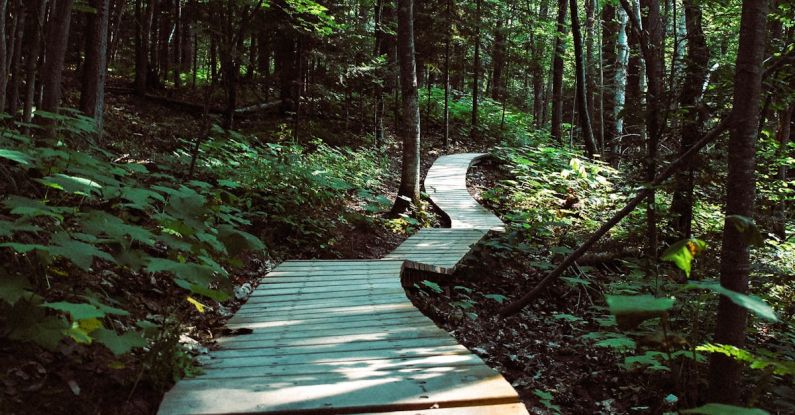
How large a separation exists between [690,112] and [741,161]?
10.3ft

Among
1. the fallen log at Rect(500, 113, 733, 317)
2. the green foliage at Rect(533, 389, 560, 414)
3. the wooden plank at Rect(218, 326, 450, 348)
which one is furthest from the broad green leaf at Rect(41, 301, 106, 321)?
the fallen log at Rect(500, 113, 733, 317)

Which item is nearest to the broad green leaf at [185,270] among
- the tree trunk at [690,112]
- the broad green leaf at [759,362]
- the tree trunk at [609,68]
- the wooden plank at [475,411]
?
the wooden plank at [475,411]

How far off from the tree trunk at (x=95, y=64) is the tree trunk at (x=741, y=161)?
719 cm

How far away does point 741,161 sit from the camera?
330 centimetres

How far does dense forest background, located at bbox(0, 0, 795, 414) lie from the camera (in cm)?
276

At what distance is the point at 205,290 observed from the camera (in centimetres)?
297

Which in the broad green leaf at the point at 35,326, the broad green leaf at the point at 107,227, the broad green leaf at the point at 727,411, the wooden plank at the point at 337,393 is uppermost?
the broad green leaf at the point at 107,227

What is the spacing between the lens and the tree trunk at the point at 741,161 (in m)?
3.22

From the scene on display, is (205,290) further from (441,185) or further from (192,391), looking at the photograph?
(441,185)

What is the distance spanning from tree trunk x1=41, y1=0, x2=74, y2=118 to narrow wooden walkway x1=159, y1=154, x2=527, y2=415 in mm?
2973

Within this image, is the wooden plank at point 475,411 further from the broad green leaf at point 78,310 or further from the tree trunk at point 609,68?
the tree trunk at point 609,68

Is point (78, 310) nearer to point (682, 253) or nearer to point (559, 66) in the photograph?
point (682, 253)

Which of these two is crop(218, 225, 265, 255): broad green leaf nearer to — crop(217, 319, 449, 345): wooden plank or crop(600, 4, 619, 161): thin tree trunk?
crop(217, 319, 449, 345): wooden plank

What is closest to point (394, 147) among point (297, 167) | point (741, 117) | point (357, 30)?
point (357, 30)
